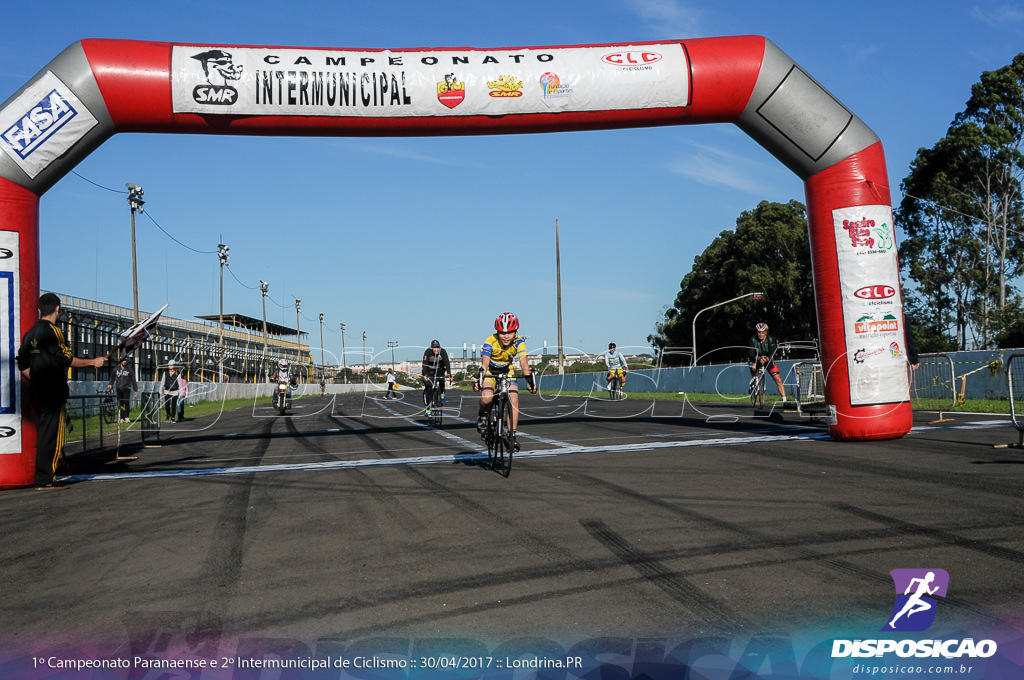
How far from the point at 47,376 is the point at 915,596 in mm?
8897

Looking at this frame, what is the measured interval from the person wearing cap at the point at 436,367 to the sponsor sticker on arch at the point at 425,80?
7902 millimetres

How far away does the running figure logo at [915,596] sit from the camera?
140 inches

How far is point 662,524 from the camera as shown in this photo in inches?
231

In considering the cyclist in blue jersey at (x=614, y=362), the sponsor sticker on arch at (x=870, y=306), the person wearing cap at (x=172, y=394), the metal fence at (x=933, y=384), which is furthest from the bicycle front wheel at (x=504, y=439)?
the cyclist in blue jersey at (x=614, y=362)

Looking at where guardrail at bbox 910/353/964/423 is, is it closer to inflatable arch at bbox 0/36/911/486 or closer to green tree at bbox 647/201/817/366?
inflatable arch at bbox 0/36/911/486

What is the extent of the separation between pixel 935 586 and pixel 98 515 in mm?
6570

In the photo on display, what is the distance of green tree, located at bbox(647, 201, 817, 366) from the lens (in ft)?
161

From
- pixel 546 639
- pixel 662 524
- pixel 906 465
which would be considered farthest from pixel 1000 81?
pixel 546 639

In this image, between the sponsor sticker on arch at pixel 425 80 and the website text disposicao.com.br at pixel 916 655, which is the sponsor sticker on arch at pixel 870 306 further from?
the website text disposicao.com.br at pixel 916 655

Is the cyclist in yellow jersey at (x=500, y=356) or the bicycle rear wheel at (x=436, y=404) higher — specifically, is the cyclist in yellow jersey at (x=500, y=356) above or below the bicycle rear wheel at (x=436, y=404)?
above

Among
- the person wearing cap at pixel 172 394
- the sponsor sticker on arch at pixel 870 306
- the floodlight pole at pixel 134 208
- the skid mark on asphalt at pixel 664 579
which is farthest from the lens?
the floodlight pole at pixel 134 208

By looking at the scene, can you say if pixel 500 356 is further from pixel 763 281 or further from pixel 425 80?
pixel 763 281

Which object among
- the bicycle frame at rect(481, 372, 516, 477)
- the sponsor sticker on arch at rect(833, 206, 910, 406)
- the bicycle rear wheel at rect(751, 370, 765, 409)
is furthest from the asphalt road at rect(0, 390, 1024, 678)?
the bicycle rear wheel at rect(751, 370, 765, 409)

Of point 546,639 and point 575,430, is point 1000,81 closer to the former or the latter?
point 575,430
